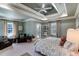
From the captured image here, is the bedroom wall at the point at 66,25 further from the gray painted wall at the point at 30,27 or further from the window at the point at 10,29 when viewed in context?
the window at the point at 10,29

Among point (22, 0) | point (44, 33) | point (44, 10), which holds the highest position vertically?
point (22, 0)

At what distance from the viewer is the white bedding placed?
213cm

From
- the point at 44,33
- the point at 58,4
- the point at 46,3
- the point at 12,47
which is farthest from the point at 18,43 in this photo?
the point at 58,4

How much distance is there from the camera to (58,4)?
2.12 m

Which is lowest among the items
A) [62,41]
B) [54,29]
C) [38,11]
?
[62,41]

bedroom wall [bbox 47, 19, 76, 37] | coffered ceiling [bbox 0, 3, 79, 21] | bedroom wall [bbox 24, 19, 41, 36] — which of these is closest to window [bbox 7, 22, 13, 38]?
coffered ceiling [bbox 0, 3, 79, 21]

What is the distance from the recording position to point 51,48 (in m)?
2.21

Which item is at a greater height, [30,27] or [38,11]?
[38,11]

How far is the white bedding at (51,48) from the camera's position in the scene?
2133mm

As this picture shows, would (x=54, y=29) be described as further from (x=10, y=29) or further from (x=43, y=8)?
(x=10, y=29)

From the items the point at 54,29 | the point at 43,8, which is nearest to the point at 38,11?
the point at 43,8

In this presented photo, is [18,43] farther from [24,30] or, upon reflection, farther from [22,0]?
Answer: [22,0]

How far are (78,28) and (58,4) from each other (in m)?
0.68

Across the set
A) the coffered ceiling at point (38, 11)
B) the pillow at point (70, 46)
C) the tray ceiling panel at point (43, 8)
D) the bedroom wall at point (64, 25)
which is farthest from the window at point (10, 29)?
the pillow at point (70, 46)
